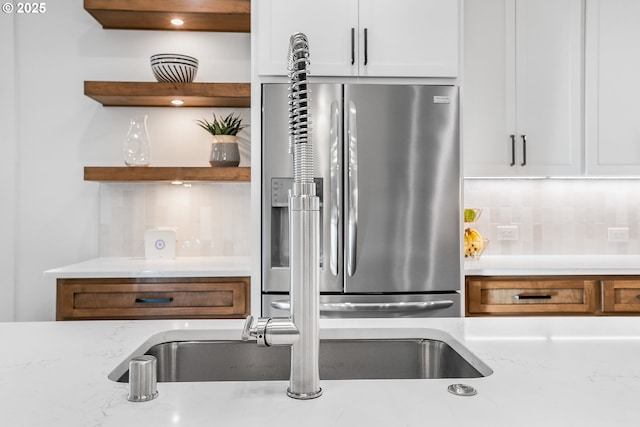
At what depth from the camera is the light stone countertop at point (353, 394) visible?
2.27ft

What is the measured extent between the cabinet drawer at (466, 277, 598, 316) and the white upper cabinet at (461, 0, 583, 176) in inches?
25.2

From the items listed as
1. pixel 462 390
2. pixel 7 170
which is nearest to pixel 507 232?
pixel 462 390

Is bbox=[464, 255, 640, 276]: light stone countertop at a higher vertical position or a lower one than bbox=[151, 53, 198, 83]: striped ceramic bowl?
lower

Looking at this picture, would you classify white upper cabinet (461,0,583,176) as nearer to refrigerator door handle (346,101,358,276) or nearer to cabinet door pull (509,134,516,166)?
cabinet door pull (509,134,516,166)

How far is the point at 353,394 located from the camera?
2.54 ft

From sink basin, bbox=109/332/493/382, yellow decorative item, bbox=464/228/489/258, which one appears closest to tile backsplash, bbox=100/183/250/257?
yellow decorative item, bbox=464/228/489/258

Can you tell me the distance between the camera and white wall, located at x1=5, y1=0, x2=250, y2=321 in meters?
2.89

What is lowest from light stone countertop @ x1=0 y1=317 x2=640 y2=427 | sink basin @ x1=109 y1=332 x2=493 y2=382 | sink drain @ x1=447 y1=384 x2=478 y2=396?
sink basin @ x1=109 y1=332 x2=493 y2=382

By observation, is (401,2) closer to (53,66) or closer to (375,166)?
(375,166)

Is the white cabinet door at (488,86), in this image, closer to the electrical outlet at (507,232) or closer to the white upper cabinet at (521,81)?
the white upper cabinet at (521,81)

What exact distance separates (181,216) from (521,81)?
2041 mm

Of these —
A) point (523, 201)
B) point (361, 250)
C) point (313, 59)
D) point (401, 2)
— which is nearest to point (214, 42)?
point (313, 59)

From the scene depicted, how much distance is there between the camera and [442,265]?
2.40 metres

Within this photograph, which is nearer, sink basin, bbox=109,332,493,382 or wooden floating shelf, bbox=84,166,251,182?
sink basin, bbox=109,332,493,382
